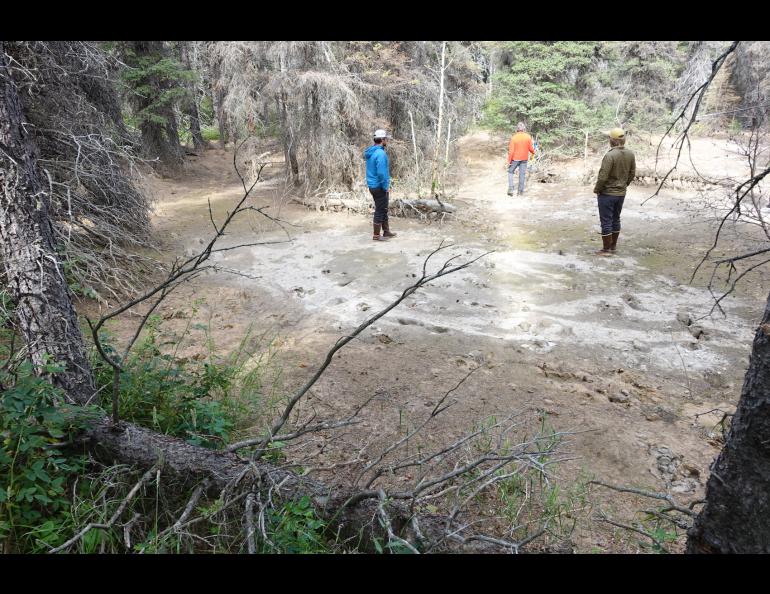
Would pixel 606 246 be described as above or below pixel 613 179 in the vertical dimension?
below

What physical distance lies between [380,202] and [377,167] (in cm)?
68

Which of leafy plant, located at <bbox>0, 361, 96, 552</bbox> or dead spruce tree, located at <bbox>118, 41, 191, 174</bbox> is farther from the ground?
dead spruce tree, located at <bbox>118, 41, 191, 174</bbox>

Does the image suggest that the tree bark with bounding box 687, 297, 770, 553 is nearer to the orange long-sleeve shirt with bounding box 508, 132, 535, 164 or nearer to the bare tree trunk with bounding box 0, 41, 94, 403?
the bare tree trunk with bounding box 0, 41, 94, 403

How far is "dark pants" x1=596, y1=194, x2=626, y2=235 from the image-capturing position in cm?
774

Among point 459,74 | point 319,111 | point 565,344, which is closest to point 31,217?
point 565,344

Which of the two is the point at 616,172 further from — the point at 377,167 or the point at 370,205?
the point at 370,205

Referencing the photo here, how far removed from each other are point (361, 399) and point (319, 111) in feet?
29.6

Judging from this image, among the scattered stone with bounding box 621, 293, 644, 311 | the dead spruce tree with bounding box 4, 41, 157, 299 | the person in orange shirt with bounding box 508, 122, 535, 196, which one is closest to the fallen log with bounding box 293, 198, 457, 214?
the person in orange shirt with bounding box 508, 122, 535, 196

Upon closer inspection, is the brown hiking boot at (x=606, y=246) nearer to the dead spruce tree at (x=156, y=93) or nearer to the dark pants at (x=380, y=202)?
the dark pants at (x=380, y=202)

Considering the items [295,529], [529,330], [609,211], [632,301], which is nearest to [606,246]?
[609,211]

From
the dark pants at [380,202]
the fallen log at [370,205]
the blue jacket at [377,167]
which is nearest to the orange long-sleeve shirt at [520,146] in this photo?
the fallen log at [370,205]

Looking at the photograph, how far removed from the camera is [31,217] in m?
2.97

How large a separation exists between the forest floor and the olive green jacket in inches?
45.7

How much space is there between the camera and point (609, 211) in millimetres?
7816
